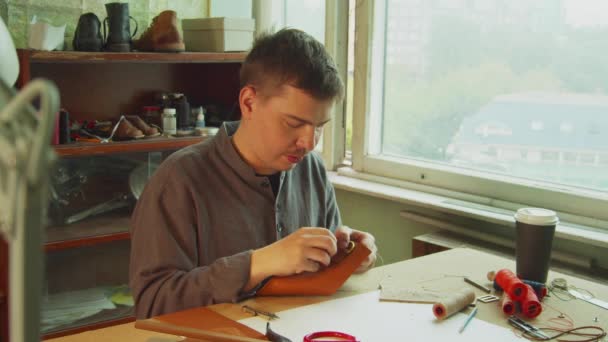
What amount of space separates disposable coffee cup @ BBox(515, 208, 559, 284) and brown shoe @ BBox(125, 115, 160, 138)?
1.55 metres

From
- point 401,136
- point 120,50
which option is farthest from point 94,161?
point 401,136

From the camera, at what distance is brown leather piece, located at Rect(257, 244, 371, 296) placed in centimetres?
135

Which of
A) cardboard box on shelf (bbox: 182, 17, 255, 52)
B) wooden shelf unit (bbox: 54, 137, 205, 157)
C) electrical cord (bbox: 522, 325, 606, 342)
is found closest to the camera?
electrical cord (bbox: 522, 325, 606, 342)

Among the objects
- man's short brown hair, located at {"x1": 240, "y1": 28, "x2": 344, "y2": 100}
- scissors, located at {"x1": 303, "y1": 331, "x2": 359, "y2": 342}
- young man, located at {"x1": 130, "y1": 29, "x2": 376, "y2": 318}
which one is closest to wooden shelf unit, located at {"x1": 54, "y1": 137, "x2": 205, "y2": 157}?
young man, located at {"x1": 130, "y1": 29, "x2": 376, "y2": 318}

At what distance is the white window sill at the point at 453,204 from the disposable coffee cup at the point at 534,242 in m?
0.58

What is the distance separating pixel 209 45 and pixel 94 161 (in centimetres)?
65

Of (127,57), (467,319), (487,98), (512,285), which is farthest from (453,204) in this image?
(127,57)

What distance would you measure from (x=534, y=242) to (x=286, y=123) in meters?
0.58

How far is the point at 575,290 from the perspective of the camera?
1497mm

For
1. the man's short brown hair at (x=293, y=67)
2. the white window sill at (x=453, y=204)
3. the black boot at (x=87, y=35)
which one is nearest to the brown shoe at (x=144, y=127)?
the black boot at (x=87, y=35)

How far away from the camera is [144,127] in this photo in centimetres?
263

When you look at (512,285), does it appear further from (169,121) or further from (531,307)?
(169,121)

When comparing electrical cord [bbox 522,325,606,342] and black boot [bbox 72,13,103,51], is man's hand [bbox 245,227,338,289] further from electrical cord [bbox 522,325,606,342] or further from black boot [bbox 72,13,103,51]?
black boot [bbox 72,13,103,51]

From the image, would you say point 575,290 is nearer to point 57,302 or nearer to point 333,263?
point 333,263
